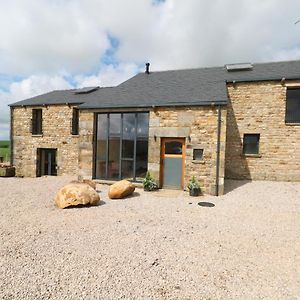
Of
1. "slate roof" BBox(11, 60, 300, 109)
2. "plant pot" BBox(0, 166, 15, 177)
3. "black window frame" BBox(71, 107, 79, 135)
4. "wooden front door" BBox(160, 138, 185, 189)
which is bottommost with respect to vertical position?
"plant pot" BBox(0, 166, 15, 177)

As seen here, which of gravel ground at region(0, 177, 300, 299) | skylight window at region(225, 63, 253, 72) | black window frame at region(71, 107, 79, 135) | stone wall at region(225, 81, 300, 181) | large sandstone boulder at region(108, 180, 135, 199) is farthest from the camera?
black window frame at region(71, 107, 79, 135)

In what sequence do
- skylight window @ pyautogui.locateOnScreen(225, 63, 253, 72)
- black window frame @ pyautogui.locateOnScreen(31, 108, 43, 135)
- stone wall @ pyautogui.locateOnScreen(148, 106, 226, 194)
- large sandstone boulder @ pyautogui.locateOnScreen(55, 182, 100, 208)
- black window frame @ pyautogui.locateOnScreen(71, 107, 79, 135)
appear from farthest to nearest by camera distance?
1. black window frame @ pyautogui.locateOnScreen(31, 108, 43, 135)
2. black window frame @ pyautogui.locateOnScreen(71, 107, 79, 135)
3. skylight window @ pyautogui.locateOnScreen(225, 63, 253, 72)
4. stone wall @ pyautogui.locateOnScreen(148, 106, 226, 194)
5. large sandstone boulder @ pyautogui.locateOnScreen(55, 182, 100, 208)

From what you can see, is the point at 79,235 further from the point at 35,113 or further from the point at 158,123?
the point at 35,113

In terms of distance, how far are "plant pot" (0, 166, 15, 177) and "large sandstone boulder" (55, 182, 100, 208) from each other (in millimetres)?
11322

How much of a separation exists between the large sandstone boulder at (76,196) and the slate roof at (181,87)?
4.87 meters

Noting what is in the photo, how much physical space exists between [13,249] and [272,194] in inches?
363

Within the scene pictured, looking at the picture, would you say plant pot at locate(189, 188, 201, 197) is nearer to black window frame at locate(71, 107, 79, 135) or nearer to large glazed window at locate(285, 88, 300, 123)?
large glazed window at locate(285, 88, 300, 123)

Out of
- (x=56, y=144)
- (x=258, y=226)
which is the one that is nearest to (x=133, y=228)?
(x=258, y=226)

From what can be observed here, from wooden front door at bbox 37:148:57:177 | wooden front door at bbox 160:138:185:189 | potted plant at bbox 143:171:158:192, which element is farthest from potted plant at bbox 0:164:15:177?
wooden front door at bbox 160:138:185:189

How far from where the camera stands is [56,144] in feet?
48.4

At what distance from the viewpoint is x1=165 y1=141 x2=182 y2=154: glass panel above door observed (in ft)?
32.0

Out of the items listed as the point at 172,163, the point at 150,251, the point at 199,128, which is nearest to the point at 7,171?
the point at 172,163

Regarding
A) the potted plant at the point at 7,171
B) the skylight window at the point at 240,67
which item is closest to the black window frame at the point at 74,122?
the potted plant at the point at 7,171

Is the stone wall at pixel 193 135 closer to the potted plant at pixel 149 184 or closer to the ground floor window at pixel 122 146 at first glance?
the potted plant at pixel 149 184
